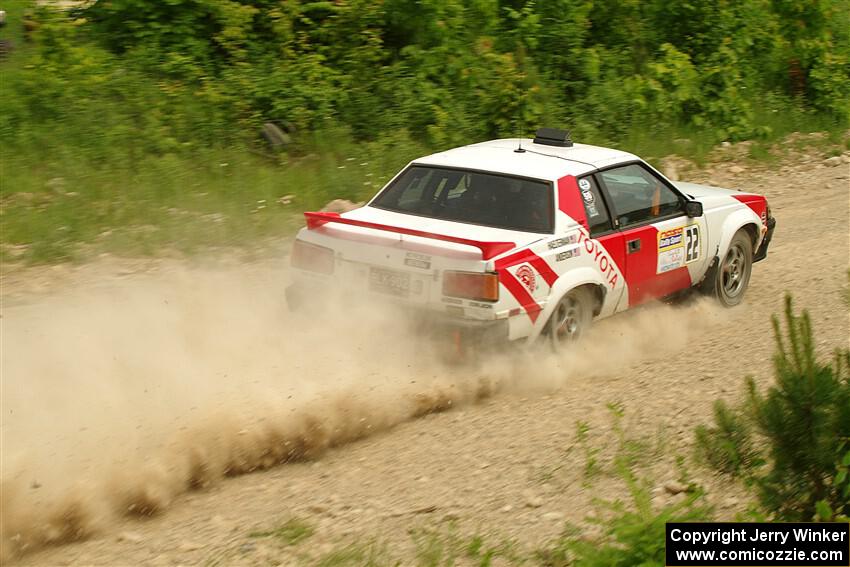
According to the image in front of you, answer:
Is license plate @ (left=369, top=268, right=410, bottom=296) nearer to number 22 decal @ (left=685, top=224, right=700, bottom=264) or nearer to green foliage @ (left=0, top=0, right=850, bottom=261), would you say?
number 22 decal @ (left=685, top=224, right=700, bottom=264)

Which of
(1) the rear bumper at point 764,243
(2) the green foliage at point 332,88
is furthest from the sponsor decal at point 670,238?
(2) the green foliage at point 332,88

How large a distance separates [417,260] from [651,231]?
210 centimetres

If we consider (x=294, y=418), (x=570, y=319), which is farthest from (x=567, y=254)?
(x=294, y=418)

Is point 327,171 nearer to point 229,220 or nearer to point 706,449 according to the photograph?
point 229,220

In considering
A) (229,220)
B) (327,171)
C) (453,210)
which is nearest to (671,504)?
(453,210)

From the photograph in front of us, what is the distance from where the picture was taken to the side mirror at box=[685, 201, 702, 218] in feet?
26.2

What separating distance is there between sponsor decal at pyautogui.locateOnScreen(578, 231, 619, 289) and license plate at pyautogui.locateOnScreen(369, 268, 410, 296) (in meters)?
1.30

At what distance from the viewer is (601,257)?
7.23 meters

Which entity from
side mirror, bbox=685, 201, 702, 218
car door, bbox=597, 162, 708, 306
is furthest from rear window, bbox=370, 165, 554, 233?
side mirror, bbox=685, 201, 702, 218

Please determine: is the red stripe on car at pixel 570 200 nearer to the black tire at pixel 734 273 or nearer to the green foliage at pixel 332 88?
the black tire at pixel 734 273

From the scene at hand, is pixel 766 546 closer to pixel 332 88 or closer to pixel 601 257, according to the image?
pixel 601 257

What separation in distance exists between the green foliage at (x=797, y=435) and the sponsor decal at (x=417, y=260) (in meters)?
2.45

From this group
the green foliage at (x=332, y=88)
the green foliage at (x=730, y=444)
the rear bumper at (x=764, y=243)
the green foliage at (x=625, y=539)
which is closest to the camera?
the green foliage at (x=625, y=539)

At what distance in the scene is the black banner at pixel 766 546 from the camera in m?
4.04
